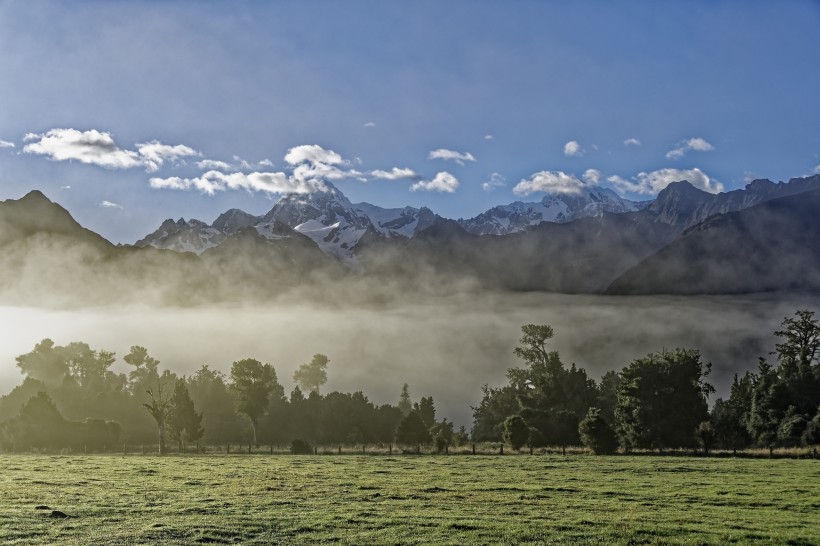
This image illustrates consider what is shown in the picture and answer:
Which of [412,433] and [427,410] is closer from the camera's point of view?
[412,433]

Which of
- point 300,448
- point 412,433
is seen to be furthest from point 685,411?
point 300,448

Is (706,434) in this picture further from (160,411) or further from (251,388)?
(160,411)

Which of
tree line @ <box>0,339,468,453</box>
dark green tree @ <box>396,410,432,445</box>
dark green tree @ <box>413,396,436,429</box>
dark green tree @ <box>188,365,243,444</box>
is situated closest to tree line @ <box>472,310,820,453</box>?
dark green tree @ <box>396,410,432,445</box>

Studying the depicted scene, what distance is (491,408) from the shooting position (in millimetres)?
144500

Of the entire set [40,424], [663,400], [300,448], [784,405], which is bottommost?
[300,448]

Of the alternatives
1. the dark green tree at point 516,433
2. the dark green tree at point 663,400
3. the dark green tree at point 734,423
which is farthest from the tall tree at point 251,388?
the dark green tree at point 734,423

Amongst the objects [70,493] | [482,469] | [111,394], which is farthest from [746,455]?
[111,394]

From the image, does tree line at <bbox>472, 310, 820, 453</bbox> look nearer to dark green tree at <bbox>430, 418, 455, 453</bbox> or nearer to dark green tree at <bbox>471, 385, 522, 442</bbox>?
dark green tree at <bbox>430, 418, 455, 453</bbox>

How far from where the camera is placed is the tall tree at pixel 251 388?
463 feet

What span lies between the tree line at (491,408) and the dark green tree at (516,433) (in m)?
0.17

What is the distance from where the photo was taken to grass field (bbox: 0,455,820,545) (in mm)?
31562

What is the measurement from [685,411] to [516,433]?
82.8 ft

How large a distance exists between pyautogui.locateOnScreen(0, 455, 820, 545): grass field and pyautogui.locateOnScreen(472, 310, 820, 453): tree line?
31.2 m

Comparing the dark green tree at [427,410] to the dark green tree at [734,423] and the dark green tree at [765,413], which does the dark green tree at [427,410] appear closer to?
the dark green tree at [734,423]
